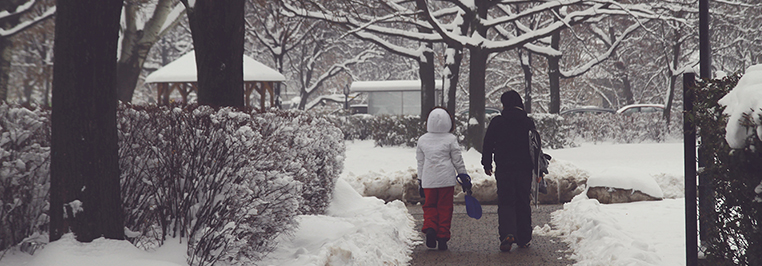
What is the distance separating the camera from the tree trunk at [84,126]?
4.25m

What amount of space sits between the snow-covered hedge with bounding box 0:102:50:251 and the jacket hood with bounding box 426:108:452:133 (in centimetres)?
366

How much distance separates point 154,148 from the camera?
4.51m

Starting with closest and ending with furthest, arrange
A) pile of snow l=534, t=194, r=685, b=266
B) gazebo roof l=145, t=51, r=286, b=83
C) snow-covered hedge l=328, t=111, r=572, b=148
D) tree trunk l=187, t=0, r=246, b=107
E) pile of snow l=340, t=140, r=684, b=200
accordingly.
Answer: pile of snow l=534, t=194, r=685, b=266, tree trunk l=187, t=0, r=246, b=107, pile of snow l=340, t=140, r=684, b=200, gazebo roof l=145, t=51, r=286, b=83, snow-covered hedge l=328, t=111, r=572, b=148

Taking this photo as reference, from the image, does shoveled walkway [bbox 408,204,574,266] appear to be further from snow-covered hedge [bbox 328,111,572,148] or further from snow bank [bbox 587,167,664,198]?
snow-covered hedge [bbox 328,111,572,148]

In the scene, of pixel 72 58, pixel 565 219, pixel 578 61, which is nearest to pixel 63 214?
pixel 72 58

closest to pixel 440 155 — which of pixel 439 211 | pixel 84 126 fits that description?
pixel 439 211

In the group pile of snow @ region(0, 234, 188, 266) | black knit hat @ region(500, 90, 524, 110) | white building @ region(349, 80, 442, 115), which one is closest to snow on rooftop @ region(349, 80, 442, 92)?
white building @ region(349, 80, 442, 115)

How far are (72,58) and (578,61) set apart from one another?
35.4 m

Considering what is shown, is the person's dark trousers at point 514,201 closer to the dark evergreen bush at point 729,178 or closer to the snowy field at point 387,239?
the snowy field at point 387,239

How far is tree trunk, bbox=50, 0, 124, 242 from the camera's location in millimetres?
4246

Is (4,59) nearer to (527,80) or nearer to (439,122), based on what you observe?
(439,122)

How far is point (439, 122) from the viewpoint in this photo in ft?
22.4

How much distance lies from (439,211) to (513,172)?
85 centimetres

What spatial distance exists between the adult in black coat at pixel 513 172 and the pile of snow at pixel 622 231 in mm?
602
